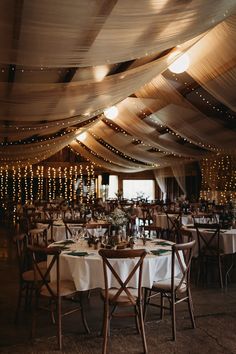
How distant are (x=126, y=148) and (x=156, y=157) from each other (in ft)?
3.82

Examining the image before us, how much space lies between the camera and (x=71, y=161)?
1872 centimetres

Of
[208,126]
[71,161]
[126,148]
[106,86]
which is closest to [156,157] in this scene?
[126,148]

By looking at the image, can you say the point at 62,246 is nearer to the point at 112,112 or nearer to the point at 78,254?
the point at 78,254

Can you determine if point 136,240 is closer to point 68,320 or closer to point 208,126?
point 68,320

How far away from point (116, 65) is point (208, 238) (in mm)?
3062

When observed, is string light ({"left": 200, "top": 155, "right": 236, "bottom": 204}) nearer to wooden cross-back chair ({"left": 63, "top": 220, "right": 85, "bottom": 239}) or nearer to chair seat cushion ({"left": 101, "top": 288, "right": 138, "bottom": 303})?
wooden cross-back chair ({"left": 63, "top": 220, "right": 85, "bottom": 239})

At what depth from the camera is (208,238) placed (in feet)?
20.8

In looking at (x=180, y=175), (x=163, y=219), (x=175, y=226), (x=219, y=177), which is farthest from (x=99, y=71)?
(x=180, y=175)

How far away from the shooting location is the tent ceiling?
2.78 metres

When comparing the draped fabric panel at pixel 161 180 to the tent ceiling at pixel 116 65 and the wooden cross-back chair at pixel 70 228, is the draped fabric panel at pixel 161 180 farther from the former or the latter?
the wooden cross-back chair at pixel 70 228

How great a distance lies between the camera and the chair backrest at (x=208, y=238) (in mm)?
5809

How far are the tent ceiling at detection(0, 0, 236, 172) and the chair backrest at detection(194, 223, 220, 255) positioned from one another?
199 centimetres

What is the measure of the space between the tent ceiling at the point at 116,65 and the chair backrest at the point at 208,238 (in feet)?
6.54

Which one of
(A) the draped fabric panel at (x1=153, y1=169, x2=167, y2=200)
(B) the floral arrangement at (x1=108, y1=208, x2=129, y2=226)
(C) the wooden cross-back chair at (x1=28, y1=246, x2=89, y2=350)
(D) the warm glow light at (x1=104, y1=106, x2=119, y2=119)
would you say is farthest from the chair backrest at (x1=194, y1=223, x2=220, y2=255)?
(A) the draped fabric panel at (x1=153, y1=169, x2=167, y2=200)
